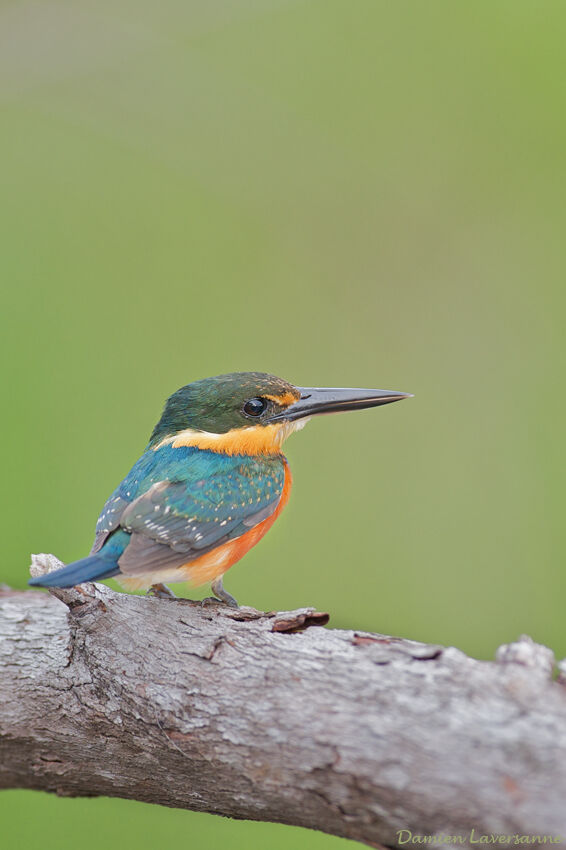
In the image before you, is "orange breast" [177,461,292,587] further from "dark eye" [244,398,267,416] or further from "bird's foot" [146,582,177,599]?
"dark eye" [244,398,267,416]

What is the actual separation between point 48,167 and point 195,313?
36.6 inches

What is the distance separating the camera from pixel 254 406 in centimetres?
266

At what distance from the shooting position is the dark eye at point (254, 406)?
266 cm

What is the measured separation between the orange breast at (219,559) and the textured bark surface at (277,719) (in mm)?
93

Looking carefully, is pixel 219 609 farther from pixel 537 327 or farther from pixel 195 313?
pixel 537 327

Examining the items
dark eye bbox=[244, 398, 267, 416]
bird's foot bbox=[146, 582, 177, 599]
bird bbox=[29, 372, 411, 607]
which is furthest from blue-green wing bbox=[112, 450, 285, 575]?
bird's foot bbox=[146, 582, 177, 599]

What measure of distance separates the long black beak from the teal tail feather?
83 centimetres

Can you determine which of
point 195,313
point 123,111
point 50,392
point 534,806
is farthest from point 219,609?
point 123,111

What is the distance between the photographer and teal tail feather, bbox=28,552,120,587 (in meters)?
1.93

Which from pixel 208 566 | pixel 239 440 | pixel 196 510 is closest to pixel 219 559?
pixel 208 566

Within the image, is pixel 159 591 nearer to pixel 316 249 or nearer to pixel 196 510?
pixel 196 510

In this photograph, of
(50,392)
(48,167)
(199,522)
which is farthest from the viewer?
(48,167)

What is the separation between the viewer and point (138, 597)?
2.44 metres

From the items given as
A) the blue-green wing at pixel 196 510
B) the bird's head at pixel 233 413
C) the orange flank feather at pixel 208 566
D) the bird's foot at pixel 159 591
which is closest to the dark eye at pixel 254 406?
the bird's head at pixel 233 413
